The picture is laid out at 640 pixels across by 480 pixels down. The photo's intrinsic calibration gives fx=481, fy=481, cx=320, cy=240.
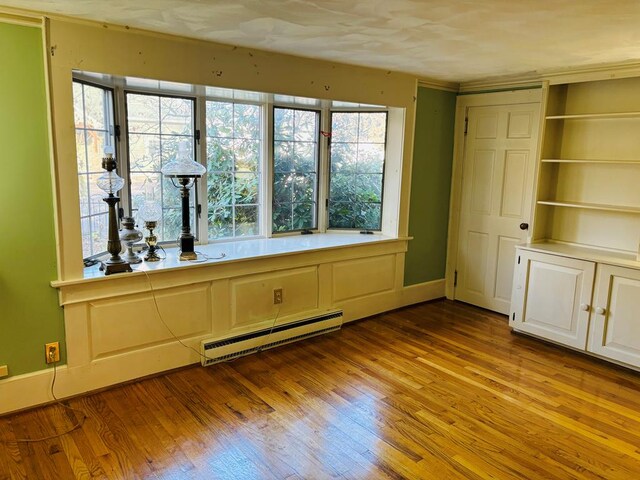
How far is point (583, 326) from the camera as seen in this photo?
→ 143 inches

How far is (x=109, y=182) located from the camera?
2.91m

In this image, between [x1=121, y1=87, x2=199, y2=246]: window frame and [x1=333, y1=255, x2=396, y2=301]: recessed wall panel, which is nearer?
[x1=121, y1=87, x2=199, y2=246]: window frame

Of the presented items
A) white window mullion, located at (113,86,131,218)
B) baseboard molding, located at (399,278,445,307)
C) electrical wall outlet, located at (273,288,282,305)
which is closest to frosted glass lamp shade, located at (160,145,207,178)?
white window mullion, located at (113,86,131,218)

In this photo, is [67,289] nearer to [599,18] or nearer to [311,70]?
[311,70]

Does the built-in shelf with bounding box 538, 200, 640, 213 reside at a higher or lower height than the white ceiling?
lower

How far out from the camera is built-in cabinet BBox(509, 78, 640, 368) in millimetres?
3471

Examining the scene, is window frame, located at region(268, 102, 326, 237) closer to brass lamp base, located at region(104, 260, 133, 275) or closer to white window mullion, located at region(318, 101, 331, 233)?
white window mullion, located at region(318, 101, 331, 233)

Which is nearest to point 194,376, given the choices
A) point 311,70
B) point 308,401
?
point 308,401

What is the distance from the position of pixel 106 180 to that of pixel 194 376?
4.54 feet

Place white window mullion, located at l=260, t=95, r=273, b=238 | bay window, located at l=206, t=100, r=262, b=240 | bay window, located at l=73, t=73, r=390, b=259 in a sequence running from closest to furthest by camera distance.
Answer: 1. bay window, located at l=73, t=73, r=390, b=259
2. bay window, located at l=206, t=100, r=262, b=240
3. white window mullion, located at l=260, t=95, r=273, b=238

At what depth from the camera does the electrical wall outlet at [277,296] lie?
12.3ft

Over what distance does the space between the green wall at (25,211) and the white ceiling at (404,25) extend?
0.28 meters

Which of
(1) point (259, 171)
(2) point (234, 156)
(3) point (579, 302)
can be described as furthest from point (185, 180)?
(3) point (579, 302)

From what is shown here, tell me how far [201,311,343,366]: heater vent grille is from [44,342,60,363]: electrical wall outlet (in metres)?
0.89
